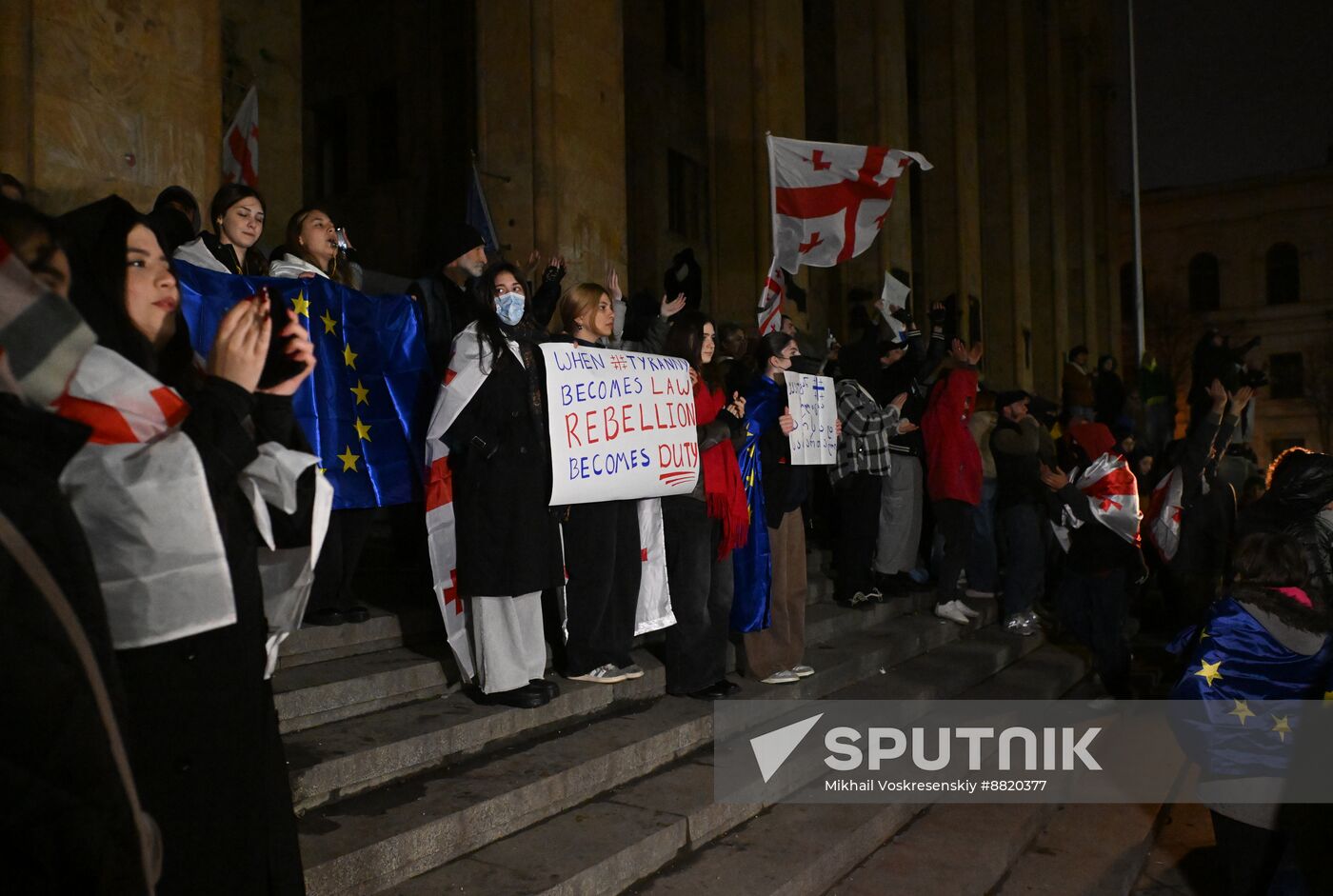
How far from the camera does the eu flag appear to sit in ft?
16.7

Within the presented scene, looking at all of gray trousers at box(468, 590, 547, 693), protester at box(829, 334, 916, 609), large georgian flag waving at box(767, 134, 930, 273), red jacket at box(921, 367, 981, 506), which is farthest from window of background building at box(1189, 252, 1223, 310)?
gray trousers at box(468, 590, 547, 693)

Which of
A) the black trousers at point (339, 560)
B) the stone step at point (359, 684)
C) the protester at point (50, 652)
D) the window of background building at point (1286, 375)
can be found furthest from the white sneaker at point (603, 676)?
the window of background building at point (1286, 375)

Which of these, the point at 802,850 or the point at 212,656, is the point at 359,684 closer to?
the point at 802,850

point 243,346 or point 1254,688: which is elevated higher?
point 243,346

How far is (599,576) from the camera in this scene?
518 centimetres

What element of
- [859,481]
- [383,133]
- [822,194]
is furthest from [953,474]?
[383,133]

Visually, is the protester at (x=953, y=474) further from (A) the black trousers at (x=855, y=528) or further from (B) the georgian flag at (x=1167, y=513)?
(B) the georgian flag at (x=1167, y=513)

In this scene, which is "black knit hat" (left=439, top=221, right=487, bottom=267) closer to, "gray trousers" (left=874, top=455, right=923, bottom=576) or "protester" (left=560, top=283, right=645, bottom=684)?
"protester" (left=560, top=283, right=645, bottom=684)

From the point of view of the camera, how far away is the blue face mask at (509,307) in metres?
4.87

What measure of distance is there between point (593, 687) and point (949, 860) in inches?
72.8

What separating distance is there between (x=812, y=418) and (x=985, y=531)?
3375 millimetres

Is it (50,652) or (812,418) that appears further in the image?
(812,418)

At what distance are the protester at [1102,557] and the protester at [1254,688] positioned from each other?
3172mm

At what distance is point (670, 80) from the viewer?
757 inches
